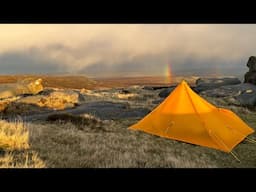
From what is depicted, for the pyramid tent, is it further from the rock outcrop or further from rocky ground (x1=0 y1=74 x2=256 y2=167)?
the rock outcrop

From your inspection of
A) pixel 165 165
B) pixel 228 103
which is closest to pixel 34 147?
pixel 165 165

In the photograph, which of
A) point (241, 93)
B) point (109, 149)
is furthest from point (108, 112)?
point (241, 93)

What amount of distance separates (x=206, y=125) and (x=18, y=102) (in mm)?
16293

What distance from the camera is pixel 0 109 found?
2319 cm

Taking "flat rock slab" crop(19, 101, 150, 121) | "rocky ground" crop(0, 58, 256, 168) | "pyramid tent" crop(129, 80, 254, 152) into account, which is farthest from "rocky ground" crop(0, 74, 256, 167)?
"flat rock slab" crop(19, 101, 150, 121)

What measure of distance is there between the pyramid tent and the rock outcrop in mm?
22048

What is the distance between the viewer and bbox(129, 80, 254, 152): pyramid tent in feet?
41.3

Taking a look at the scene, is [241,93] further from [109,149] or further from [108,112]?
[109,149]

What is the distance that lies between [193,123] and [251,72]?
25535 mm

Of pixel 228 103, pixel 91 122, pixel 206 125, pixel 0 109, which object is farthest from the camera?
pixel 228 103

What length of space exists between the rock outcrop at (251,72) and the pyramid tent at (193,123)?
22.0m

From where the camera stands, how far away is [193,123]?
517 inches
